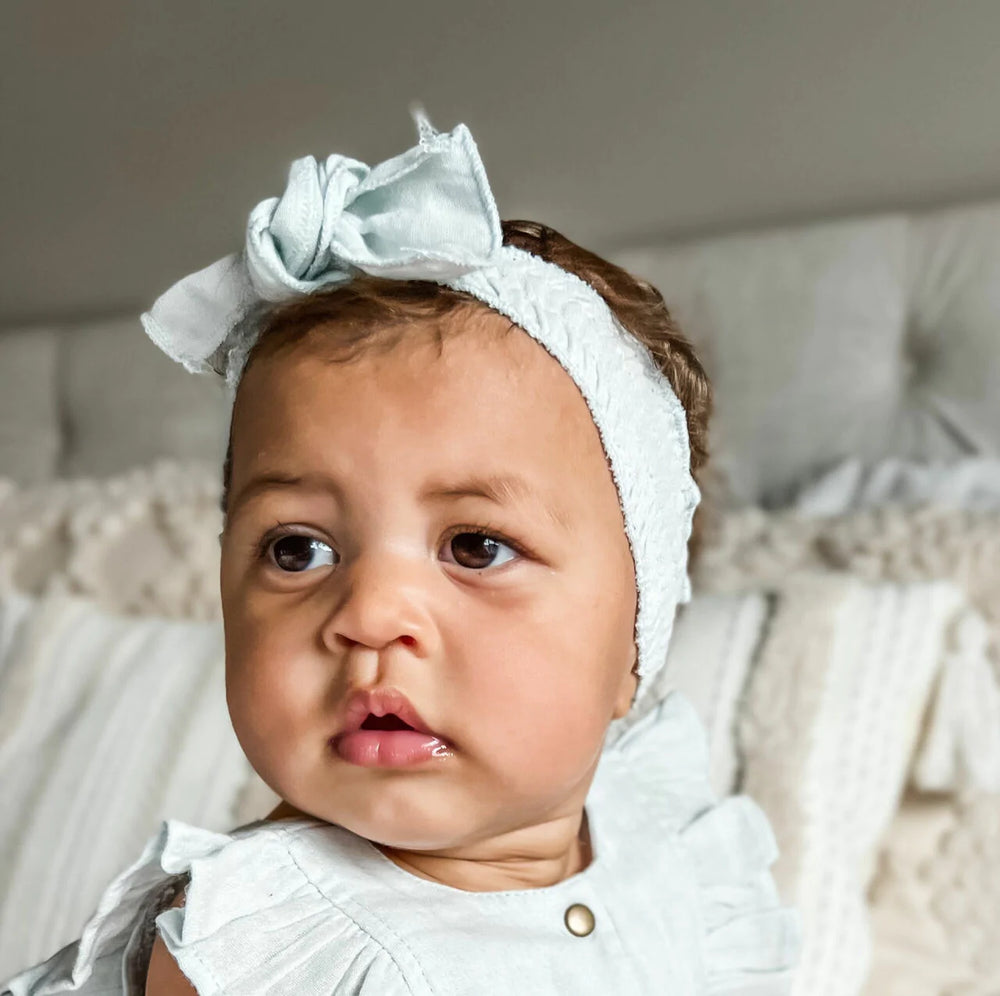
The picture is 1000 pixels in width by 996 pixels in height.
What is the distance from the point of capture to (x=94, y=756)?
1.19 m

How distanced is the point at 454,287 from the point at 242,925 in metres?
0.38

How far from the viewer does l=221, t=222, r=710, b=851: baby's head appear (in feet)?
2.11

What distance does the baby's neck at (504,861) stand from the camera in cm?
74

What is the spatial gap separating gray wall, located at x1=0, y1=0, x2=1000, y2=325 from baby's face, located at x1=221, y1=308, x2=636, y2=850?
1.01m

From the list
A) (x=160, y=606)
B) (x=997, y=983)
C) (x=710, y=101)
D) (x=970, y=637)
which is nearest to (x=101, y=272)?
(x=160, y=606)

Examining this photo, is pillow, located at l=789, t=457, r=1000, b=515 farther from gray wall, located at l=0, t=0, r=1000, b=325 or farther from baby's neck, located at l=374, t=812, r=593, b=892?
baby's neck, located at l=374, t=812, r=593, b=892

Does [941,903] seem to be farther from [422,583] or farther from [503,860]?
[422,583]

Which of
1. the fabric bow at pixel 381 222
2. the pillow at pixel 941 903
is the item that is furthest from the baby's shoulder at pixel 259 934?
the pillow at pixel 941 903

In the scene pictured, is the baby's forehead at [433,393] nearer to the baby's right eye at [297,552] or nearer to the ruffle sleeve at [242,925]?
the baby's right eye at [297,552]

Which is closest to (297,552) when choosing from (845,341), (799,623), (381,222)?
(381,222)

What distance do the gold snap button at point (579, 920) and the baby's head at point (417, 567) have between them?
0.29ft

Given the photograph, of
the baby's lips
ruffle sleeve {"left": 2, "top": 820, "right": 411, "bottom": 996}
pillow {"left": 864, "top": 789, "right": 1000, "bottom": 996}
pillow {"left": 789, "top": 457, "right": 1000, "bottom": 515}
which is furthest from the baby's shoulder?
pillow {"left": 789, "top": 457, "right": 1000, "bottom": 515}

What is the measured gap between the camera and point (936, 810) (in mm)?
1114

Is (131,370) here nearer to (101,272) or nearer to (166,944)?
(101,272)
